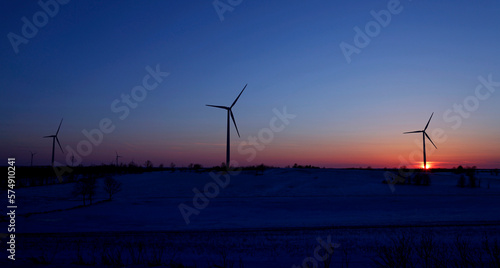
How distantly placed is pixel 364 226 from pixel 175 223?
779 inches

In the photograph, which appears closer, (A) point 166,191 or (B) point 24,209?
(B) point 24,209

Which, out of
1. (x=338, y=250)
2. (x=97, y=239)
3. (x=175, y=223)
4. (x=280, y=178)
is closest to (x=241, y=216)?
(x=175, y=223)

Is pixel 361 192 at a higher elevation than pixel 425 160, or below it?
below

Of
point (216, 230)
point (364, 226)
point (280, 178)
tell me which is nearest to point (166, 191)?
point (280, 178)

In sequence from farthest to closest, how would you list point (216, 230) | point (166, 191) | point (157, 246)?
point (166, 191) < point (216, 230) < point (157, 246)

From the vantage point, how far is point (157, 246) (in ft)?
80.9

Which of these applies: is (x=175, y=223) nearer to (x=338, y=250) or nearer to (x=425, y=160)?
(x=338, y=250)

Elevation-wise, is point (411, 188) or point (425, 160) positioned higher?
point (425, 160)

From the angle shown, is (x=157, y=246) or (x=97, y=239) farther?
(x=97, y=239)

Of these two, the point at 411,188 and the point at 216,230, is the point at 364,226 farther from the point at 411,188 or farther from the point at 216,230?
the point at 411,188

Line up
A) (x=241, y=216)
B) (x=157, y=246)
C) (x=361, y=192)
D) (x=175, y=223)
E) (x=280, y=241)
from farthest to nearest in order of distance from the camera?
1. (x=361, y=192)
2. (x=241, y=216)
3. (x=175, y=223)
4. (x=280, y=241)
5. (x=157, y=246)

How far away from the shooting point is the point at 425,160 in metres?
101

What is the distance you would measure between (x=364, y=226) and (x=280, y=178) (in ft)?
237

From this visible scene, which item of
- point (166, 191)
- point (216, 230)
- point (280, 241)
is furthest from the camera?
point (166, 191)
